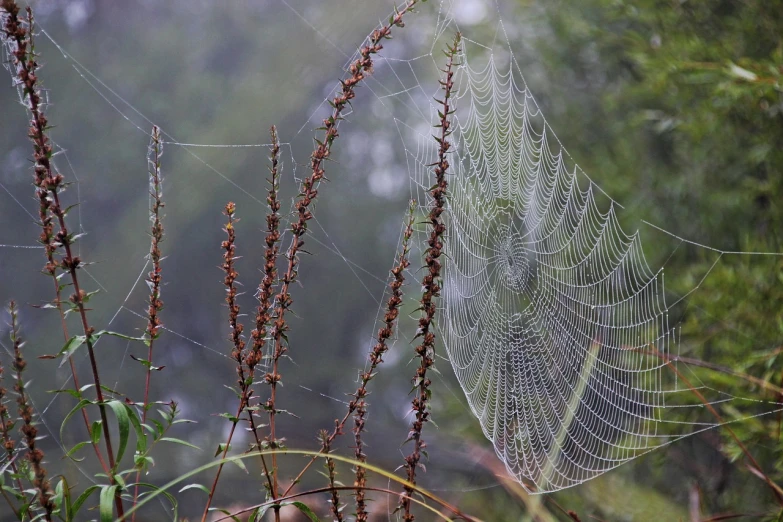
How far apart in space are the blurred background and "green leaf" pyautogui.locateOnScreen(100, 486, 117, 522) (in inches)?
57.9

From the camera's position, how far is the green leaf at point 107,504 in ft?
1.92

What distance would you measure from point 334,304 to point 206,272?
734 mm

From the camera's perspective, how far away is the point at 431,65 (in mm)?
4215

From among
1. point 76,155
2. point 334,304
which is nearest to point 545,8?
point 334,304

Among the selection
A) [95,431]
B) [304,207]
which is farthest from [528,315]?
[95,431]

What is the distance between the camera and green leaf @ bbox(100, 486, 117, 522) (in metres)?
0.58

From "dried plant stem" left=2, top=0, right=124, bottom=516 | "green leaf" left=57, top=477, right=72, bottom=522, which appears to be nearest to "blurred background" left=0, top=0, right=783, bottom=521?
"green leaf" left=57, top=477, right=72, bottom=522

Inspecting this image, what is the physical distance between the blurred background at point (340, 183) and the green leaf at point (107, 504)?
1.47 meters

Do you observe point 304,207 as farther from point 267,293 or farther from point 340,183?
point 340,183

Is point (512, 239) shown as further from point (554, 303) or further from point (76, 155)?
point (76, 155)

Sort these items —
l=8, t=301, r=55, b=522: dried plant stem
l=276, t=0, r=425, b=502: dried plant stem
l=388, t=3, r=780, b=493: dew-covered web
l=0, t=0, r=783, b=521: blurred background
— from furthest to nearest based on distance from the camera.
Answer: l=0, t=0, r=783, b=521: blurred background → l=388, t=3, r=780, b=493: dew-covered web → l=276, t=0, r=425, b=502: dried plant stem → l=8, t=301, r=55, b=522: dried plant stem

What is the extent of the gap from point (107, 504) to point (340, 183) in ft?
12.0

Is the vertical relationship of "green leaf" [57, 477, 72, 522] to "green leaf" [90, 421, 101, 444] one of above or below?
below

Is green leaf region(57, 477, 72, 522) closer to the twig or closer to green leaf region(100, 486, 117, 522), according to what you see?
green leaf region(100, 486, 117, 522)
